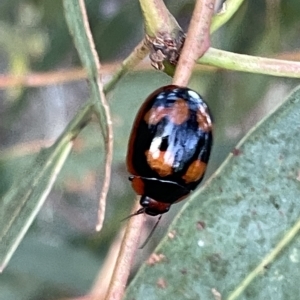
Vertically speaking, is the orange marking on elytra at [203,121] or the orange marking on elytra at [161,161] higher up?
the orange marking on elytra at [203,121]

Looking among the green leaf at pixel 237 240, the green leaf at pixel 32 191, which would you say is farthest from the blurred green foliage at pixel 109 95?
the green leaf at pixel 237 240

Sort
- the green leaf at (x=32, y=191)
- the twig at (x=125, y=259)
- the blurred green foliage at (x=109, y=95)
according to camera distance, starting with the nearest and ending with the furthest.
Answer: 1. the twig at (x=125, y=259)
2. the green leaf at (x=32, y=191)
3. the blurred green foliage at (x=109, y=95)

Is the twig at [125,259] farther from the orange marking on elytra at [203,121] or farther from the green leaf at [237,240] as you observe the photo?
the orange marking on elytra at [203,121]

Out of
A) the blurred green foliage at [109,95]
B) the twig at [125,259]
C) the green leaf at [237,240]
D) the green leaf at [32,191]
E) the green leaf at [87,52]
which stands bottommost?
the blurred green foliage at [109,95]

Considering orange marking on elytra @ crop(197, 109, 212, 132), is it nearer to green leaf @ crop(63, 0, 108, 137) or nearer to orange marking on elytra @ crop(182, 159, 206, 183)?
orange marking on elytra @ crop(182, 159, 206, 183)

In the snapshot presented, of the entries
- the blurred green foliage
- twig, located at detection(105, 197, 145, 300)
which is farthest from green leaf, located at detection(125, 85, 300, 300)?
the blurred green foliage

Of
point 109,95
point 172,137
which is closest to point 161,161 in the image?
point 172,137
